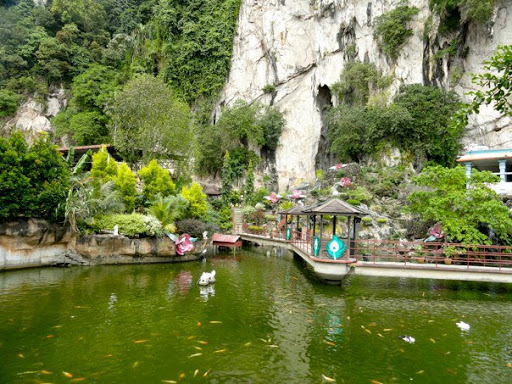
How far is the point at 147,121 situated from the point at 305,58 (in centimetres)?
2062

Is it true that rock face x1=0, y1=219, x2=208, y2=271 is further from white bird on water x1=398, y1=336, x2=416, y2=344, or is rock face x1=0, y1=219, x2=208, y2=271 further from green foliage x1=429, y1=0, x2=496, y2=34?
green foliage x1=429, y1=0, x2=496, y2=34

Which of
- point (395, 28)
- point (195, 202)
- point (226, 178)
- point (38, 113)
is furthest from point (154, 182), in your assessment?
point (38, 113)

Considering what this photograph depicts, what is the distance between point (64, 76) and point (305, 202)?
119ft

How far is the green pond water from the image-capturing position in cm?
→ 557

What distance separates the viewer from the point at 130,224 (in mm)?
15586

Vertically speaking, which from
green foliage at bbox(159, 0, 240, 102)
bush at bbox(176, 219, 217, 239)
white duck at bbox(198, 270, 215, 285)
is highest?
green foliage at bbox(159, 0, 240, 102)

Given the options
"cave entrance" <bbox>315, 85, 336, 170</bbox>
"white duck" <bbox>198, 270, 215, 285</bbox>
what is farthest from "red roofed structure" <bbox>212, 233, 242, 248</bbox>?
"cave entrance" <bbox>315, 85, 336, 170</bbox>

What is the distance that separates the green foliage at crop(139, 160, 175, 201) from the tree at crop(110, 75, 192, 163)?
7843 millimetres

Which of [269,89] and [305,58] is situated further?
[305,58]

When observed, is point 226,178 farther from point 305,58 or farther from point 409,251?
point 409,251

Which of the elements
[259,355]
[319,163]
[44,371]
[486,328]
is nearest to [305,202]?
[319,163]

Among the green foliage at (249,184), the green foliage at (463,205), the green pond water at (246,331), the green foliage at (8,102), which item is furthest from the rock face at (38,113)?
the green foliage at (463,205)

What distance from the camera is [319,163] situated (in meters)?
35.1

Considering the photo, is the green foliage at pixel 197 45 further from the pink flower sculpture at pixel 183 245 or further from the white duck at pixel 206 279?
the white duck at pixel 206 279
